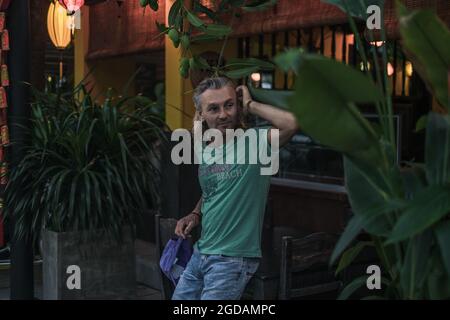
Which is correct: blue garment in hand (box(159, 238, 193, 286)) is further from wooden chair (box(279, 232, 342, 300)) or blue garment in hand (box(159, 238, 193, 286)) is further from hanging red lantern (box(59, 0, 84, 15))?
hanging red lantern (box(59, 0, 84, 15))

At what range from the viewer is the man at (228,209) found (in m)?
2.75

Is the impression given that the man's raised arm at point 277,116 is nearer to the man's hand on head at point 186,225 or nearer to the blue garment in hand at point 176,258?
the man's hand on head at point 186,225

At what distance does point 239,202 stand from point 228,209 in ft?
0.19

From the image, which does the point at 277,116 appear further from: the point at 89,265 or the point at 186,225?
the point at 89,265

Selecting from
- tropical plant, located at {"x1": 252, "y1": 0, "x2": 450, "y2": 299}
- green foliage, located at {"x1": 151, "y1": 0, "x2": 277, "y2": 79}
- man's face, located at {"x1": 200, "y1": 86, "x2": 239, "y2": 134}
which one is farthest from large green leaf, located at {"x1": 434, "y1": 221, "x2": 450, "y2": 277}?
green foliage, located at {"x1": 151, "y1": 0, "x2": 277, "y2": 79}

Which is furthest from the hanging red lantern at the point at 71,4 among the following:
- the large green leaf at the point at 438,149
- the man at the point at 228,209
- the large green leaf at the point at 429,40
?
the large green leaf at the point at 438,149

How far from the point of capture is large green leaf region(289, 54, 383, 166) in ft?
5.50

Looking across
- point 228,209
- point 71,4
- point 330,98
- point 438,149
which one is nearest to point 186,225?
point 228,209

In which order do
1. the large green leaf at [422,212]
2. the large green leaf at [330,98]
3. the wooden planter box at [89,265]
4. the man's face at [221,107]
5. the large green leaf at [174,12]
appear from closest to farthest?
1. the large green leaf at [330,98]
2. the large green leaf at [422,212]
3. the man's face at [221,107]
4. the large green leaf at [174,12]
5. the wooden planter box at [89,265]

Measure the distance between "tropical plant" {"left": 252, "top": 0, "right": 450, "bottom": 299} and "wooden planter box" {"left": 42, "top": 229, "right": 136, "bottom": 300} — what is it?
262cm

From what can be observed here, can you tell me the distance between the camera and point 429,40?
1.96 m

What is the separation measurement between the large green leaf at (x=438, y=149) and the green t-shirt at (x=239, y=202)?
32.7 inches

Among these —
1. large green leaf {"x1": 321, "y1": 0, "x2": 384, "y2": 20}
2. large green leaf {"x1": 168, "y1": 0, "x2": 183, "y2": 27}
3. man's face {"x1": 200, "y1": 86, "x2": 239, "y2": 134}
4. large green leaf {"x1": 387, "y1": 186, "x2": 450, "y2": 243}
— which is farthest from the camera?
large green leaf {"x1": 168, "y1": 0, "x2": 183, "y2": 27}
